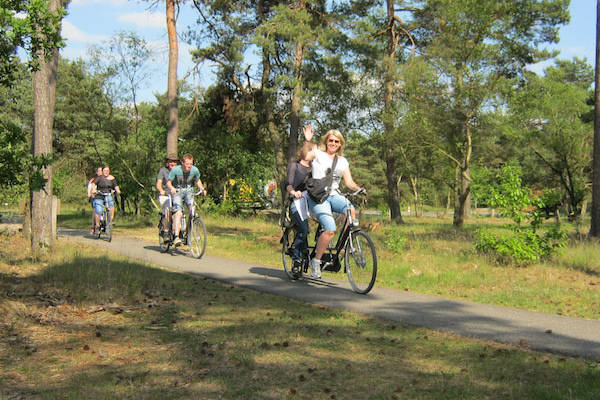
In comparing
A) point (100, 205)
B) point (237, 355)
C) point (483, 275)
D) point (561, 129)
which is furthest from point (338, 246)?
point (561, 129)

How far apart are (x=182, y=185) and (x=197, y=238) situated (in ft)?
3.63

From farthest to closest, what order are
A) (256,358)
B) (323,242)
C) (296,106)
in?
(296,106), (323,242), (256,358)

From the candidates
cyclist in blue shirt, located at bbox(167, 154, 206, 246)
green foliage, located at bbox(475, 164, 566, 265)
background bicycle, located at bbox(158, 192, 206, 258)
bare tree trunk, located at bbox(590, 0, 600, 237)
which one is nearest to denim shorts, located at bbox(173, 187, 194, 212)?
cyclist in blue shirt, located at bbox(167, 154, 206, 246)

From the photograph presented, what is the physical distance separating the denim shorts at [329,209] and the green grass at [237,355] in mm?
1166

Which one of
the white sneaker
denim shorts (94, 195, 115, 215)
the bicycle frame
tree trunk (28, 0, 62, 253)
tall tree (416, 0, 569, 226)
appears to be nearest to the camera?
the bicycle frame

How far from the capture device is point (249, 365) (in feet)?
13.8

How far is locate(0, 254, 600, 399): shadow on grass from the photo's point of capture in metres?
3.69

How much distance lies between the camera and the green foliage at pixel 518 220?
953 cm

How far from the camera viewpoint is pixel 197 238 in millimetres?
11289

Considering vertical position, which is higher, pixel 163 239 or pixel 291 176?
pixel 291 176

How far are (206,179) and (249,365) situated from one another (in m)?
23.1

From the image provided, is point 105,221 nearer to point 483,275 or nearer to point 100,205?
point 100,205

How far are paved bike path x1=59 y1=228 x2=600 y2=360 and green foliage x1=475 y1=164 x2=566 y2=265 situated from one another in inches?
121

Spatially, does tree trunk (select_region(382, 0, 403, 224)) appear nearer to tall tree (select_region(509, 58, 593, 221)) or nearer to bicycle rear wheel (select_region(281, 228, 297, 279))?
tall tree (select_region(509, 58, 593, 221))
